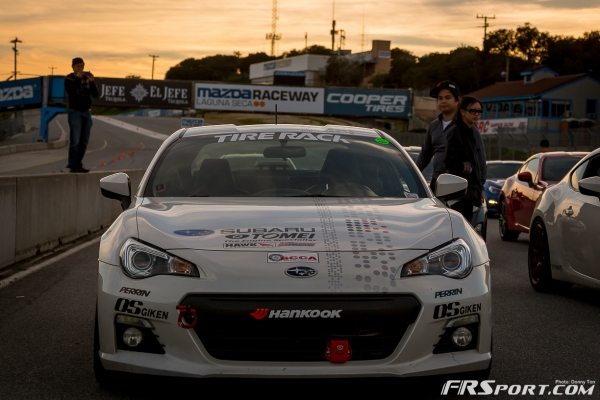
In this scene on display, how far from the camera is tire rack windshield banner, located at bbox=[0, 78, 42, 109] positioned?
70.6 m

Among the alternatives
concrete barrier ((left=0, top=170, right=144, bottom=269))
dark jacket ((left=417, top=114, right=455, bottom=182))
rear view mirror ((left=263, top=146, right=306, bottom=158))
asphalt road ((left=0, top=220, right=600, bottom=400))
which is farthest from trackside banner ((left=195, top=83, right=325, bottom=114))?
rear view mirror ((left=263, top=146, right=306, bottom=158))

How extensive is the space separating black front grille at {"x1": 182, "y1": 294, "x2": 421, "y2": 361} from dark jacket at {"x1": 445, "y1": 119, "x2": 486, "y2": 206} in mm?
5060

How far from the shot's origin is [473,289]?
5.16 meters

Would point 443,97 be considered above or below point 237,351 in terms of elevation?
above

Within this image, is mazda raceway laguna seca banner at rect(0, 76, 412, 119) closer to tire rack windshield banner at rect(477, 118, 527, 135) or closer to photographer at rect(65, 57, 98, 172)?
tire rack windshield banner at rect(477, 118, 527, 135)

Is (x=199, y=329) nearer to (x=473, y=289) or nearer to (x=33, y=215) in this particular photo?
(x=473, y=289)

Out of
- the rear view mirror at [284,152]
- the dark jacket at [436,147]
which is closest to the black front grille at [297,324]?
the rear view mirror at [284,152]

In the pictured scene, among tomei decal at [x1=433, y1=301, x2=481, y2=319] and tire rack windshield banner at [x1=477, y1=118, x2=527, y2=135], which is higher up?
tire rack windshield banner at [x1=477, y1=118, x2=527, y2=135]

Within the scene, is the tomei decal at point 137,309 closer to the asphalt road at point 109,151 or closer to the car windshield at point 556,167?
the car windshield at point 556,167

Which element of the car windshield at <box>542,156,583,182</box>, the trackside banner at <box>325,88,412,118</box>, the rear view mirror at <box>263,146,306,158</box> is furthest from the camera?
the trackside banner at <box>325,88,412,118</box>

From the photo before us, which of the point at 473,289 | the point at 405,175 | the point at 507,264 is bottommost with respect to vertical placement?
the point at 507,264

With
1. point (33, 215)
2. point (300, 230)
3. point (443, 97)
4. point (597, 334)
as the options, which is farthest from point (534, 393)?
point (33, 215)

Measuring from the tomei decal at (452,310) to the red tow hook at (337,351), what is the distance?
43cm

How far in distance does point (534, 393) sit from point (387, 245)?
108 centimetres
